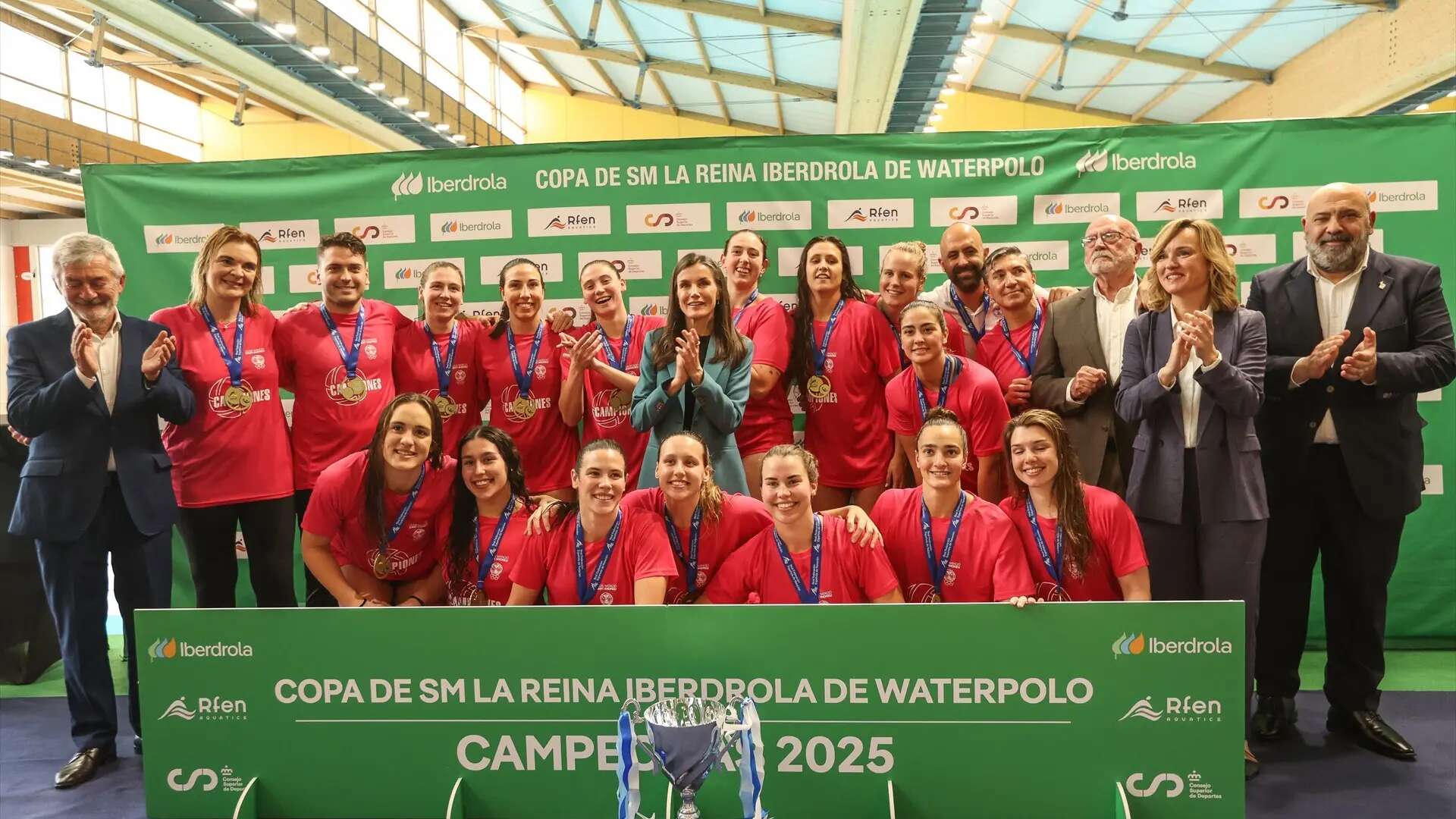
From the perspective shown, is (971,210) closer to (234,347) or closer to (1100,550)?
(1100,550)

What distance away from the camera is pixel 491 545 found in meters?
3.12

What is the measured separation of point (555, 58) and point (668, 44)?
94.4 inches

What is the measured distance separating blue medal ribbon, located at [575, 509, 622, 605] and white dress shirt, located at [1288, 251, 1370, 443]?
2391 millimetres

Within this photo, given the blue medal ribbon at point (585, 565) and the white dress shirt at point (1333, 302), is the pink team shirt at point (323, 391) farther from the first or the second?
the white dress shirt at point (1333, 302)

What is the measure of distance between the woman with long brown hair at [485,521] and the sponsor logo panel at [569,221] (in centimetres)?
172

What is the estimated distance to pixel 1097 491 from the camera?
290 cm

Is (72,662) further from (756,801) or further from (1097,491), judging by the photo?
(1097,491)

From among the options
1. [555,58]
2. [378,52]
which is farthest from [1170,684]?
[555,58]

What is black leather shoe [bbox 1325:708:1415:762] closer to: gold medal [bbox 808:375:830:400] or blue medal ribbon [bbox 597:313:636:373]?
gold medal [bbox 808:375:830:400]

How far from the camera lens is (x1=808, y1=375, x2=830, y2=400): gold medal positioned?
151 inches

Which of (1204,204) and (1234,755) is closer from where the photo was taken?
(1234,755)

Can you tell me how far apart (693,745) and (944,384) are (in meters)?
1.99

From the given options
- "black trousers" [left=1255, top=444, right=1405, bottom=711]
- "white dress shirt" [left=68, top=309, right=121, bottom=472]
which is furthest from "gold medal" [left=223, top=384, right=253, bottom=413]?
"black trousers" [left=1255, top=444, right=1405, bottom=711]

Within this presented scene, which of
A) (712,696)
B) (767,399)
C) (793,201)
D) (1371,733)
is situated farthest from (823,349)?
(1371,733)
